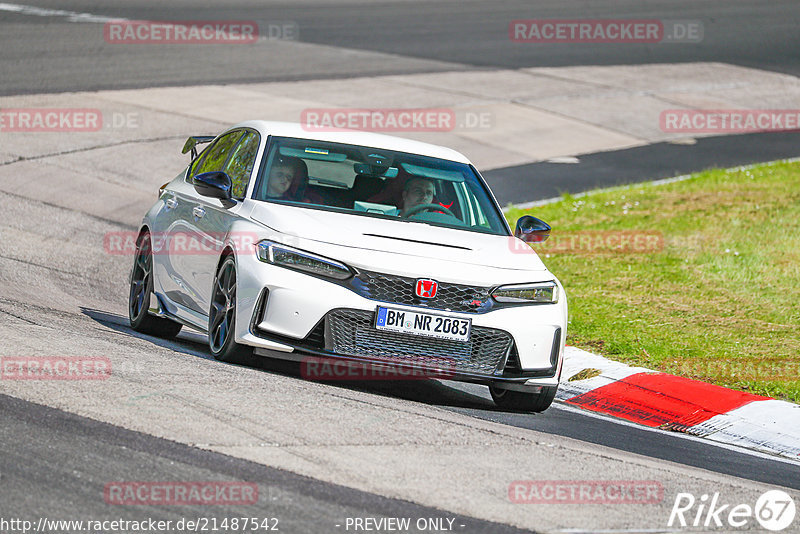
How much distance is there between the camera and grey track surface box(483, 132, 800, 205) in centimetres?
1888

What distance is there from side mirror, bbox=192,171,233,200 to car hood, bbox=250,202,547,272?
0.31 metres

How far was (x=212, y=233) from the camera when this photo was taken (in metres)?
8.34

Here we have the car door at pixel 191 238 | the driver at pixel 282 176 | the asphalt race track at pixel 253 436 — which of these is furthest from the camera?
the car door at pixel 191 238

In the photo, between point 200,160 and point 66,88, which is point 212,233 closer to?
point 200,160

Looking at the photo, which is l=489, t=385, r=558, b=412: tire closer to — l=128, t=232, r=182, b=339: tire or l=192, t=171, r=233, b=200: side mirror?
l=192, t=171, r=233, b=200: side mirror

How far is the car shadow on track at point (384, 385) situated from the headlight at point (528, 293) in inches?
33.1

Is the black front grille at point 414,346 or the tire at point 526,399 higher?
the black front grille at point 414,346

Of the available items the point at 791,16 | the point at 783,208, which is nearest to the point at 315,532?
the point at 783,208

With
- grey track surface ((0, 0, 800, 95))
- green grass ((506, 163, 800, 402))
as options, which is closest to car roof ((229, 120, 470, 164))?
green grass ((506, 163, 800, 402))

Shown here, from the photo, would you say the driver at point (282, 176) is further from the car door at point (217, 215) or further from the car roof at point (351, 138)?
the car roof at point (351, 138)

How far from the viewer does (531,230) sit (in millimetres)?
8719

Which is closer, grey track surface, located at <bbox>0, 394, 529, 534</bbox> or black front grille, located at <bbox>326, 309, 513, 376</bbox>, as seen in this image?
grey track surface, located at <bbox>0, 394, 529, 534</bbox>

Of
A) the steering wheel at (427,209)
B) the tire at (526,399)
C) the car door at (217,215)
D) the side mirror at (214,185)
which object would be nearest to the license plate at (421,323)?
the tire at (526,399)

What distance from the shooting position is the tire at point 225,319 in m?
7.70
